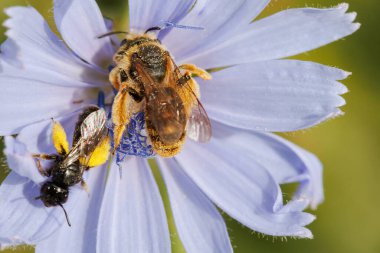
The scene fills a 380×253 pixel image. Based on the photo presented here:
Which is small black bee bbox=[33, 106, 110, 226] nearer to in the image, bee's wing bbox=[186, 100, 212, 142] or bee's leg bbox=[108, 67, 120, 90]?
bee's leg bbox=[108, 67, 120, 90]

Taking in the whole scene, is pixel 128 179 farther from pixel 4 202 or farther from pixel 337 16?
pixel 337 16

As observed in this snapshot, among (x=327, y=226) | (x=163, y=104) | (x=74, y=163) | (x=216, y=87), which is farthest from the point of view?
(x=327, y=226)

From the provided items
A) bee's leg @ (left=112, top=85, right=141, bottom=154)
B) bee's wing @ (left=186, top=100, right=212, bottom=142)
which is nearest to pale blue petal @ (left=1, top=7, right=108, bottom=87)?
bee's leg @ (left=112, top=85, right=141, bottom=154)

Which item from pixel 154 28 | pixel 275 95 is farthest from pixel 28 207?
pixel 275 95

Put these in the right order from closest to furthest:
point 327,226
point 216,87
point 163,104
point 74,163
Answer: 1. point 163,104
2. point 74,163
3. point 216,87
4. point 327,226

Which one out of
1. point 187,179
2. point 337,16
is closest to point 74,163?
point 187,179

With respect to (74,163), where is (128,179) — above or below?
below
